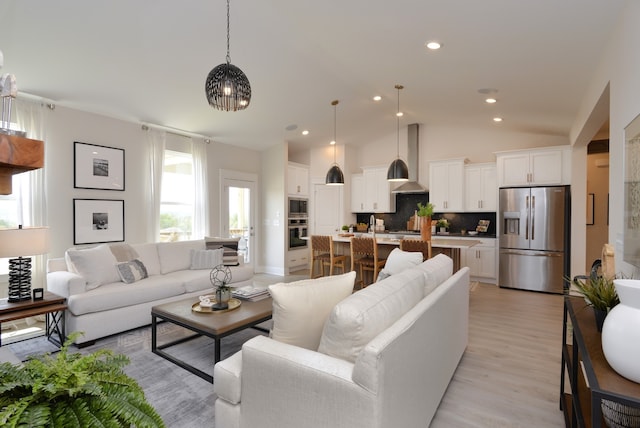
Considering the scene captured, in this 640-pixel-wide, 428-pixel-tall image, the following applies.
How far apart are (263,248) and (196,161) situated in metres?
2.36

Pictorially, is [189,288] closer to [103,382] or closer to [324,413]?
[324,413]

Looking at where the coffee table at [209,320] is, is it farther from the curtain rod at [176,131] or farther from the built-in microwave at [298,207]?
the built-in microwave at [298,207]

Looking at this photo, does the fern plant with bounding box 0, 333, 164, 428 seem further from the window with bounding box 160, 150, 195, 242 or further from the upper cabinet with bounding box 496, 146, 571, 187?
the upper cabinet with bounding box 496, 146, 571, 187

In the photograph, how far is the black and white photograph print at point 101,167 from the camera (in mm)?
4562

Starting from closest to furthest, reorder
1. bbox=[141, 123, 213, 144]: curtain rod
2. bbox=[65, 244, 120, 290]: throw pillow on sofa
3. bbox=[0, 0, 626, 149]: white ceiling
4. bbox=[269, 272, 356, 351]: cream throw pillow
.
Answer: bbox=[269, 272, 356, 351]: cream throw pillow < bbox=[0, 0, 626, 149]: white ceiling < bbox=[65, 244, 120, 290]: throw pillow on sofa < bbox=[141, 123, 213, 144]: curtain rod

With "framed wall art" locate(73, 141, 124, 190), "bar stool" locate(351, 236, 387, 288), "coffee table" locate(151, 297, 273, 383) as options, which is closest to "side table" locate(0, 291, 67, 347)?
"coffee table" locate(151, 297, 273, 383)

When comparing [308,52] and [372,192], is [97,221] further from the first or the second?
[372,192]

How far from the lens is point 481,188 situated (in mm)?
6367

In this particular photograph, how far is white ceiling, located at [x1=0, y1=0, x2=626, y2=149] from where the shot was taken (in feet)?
8.91

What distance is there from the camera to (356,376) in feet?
4.25

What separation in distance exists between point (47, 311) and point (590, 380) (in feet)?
12.6

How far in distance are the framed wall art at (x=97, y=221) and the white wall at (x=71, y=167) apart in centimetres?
7

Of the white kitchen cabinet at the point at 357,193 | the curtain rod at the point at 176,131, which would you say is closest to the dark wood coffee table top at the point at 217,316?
the curtain rod at the point at 176,131

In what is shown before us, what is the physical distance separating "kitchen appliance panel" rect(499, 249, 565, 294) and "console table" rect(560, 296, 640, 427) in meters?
3.73
